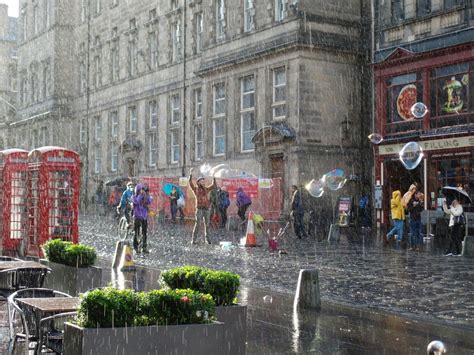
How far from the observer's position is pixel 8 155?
783 inches

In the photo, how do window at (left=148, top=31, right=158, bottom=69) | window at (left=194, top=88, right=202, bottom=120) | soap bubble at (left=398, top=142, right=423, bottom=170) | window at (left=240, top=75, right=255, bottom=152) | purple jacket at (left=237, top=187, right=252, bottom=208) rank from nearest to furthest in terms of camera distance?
soap bubble at (left=398, top=142, right=423, bottom=170)
purple jacket at (left=237, top=187, right=252, bottom=208)
window at (left=240, top=75, right=255, bottom=152)
window at (left=194, top=88, right=202, bottom=120)
window at (left=148, top=31, right=158, bottom=69)

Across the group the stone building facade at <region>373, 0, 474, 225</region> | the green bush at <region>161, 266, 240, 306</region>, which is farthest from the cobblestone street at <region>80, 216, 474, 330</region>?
the stone building facade at <region>373, 0, 474, 225</region>

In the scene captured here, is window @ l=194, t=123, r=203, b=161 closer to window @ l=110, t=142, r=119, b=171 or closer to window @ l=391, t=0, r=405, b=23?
window @ l=110, t=142, r=119, b=171

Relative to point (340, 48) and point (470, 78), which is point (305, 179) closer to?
point (340, 48)

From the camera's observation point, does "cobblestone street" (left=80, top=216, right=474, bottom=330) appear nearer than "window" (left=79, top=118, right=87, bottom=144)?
Yes

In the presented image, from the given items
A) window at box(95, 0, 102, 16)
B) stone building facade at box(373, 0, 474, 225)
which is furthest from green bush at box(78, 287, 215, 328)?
window at box(95, 0, 102, 16)

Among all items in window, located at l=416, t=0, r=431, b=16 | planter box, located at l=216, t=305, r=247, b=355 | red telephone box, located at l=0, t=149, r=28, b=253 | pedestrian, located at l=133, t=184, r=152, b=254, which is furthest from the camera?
window, located at l=416, t=0, r=431, b=16

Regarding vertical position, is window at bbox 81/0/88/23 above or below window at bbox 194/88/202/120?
above

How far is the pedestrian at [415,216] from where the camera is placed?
2466 cm

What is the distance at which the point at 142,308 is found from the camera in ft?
23.2

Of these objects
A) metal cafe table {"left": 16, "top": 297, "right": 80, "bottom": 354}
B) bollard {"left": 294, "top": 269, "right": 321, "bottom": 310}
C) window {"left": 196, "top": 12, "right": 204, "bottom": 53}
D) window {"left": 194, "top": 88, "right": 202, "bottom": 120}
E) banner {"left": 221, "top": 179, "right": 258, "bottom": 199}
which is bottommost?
bollard {"left": 294, "top": 269, "right": 321, "bottom": 310}

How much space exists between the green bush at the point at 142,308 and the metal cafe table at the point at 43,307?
0.35m

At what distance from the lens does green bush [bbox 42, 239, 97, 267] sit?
13.3m

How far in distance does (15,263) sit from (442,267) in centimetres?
1105
